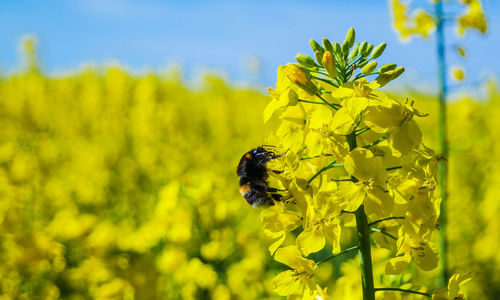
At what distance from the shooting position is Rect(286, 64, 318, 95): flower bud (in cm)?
159

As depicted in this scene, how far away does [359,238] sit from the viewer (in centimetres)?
163

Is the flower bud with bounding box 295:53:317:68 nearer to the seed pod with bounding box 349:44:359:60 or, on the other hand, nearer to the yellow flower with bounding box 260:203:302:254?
the seed pod with bounding box 349:44:359:60

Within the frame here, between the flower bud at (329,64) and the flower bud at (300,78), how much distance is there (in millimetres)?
76

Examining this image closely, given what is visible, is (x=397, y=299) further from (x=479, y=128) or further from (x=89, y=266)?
(x=479, y=128)

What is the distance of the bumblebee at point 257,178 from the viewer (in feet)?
6.64

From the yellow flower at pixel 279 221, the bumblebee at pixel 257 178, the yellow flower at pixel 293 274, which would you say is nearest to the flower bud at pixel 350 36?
the bumblebee at pixel 257 178

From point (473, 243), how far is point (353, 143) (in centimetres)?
487

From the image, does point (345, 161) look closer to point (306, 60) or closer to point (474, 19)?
point (306, 60)

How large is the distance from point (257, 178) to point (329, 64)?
778 millimetres

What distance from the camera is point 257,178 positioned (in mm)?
2236

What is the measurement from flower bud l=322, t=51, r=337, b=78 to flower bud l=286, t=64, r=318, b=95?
3.0 inches

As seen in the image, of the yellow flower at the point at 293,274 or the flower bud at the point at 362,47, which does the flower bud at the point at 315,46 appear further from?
the yellow flower at the point at 293,274

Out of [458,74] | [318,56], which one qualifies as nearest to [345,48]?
[318,56]

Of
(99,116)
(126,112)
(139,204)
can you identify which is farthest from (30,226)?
(99,116)
